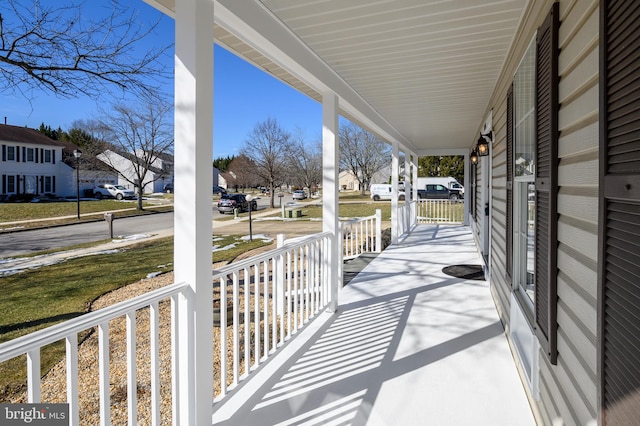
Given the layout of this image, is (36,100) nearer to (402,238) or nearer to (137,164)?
(402,238)

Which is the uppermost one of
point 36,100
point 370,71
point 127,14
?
point 127,14

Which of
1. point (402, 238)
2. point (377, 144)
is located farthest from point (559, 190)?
point (377, 144)

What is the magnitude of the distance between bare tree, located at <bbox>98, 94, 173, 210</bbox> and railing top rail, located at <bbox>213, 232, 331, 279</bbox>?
7246 millimetres

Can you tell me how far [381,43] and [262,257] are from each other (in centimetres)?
178

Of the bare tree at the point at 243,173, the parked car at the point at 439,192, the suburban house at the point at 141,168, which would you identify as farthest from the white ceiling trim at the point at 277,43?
the parked car at the point at 439,192

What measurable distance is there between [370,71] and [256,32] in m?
1.59

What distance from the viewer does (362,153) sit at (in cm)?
2916

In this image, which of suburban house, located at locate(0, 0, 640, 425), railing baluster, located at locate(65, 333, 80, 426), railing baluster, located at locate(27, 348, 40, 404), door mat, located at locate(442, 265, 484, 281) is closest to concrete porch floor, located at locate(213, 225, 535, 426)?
suburban house, located at locate(0, 0, 640, 425)

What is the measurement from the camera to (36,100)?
3531 mm

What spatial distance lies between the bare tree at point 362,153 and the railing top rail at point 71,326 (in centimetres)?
2649

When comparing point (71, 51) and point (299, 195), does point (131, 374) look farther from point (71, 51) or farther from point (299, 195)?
point (299, 195)

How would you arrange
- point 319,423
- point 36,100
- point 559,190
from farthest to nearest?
point 36,100 < point 319,423 < point 559,190

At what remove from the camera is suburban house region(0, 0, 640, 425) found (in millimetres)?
956

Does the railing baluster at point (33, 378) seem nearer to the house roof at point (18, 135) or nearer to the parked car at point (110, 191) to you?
the house roof at point (18, 135)
